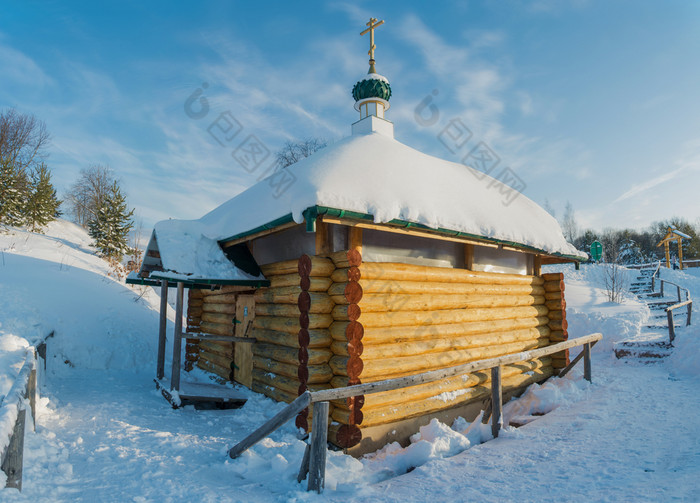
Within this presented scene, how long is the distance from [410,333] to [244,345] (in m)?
3.93

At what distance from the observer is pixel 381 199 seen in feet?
20.5

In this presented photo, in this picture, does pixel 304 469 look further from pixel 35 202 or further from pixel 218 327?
pixel 35 202

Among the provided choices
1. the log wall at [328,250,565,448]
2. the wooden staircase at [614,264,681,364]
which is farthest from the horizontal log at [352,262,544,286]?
the wooden staircase at [614,264,681,364]

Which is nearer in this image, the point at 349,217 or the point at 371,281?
the point at 349,217

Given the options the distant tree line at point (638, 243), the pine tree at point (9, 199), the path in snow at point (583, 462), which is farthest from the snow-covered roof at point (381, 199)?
the distant tree line at point (638, 243)

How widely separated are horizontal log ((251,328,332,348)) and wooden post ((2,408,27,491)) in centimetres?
352

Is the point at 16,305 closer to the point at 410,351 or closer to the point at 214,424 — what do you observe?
the point at 214,424

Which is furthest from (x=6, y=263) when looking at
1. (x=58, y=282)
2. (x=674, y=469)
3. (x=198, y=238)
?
(x=674, y=469)

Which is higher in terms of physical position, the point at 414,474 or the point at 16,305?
the point at 16,305

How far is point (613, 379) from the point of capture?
9406mm

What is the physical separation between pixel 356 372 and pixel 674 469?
3.79m

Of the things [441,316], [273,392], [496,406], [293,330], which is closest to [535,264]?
[441,316]

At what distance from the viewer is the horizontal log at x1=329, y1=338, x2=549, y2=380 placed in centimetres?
614

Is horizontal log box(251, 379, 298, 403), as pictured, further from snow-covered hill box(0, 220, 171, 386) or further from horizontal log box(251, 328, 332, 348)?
snow-covered hill box(0, 220, 171, 386)
